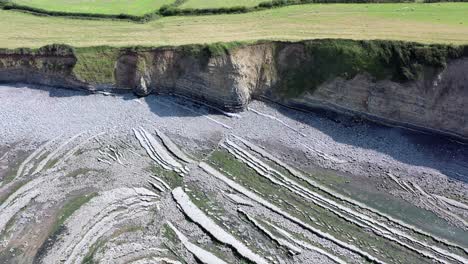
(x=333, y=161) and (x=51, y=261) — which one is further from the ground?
(x=333, y=161)

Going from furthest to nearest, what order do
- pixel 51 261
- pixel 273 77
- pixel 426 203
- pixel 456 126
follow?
pixel 273 77 < pixel 456 126 < pixel 426 203 < pixel 51 261

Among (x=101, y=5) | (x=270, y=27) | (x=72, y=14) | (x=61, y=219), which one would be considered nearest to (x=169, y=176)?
(x=61, y=219)

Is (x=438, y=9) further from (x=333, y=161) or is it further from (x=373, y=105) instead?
(x=333, y=161)

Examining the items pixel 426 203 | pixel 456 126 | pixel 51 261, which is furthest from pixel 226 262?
pixel 456 126

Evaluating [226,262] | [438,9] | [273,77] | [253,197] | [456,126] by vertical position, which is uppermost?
[438,9]

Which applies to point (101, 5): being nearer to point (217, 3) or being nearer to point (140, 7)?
point (140, 7)

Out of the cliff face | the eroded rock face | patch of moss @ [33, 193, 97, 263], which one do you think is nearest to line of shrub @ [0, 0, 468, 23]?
the cliff face

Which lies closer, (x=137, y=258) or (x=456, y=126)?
(x=137, y=258)

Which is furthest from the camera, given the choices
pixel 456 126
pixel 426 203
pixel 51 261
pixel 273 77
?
pixel 273 77
